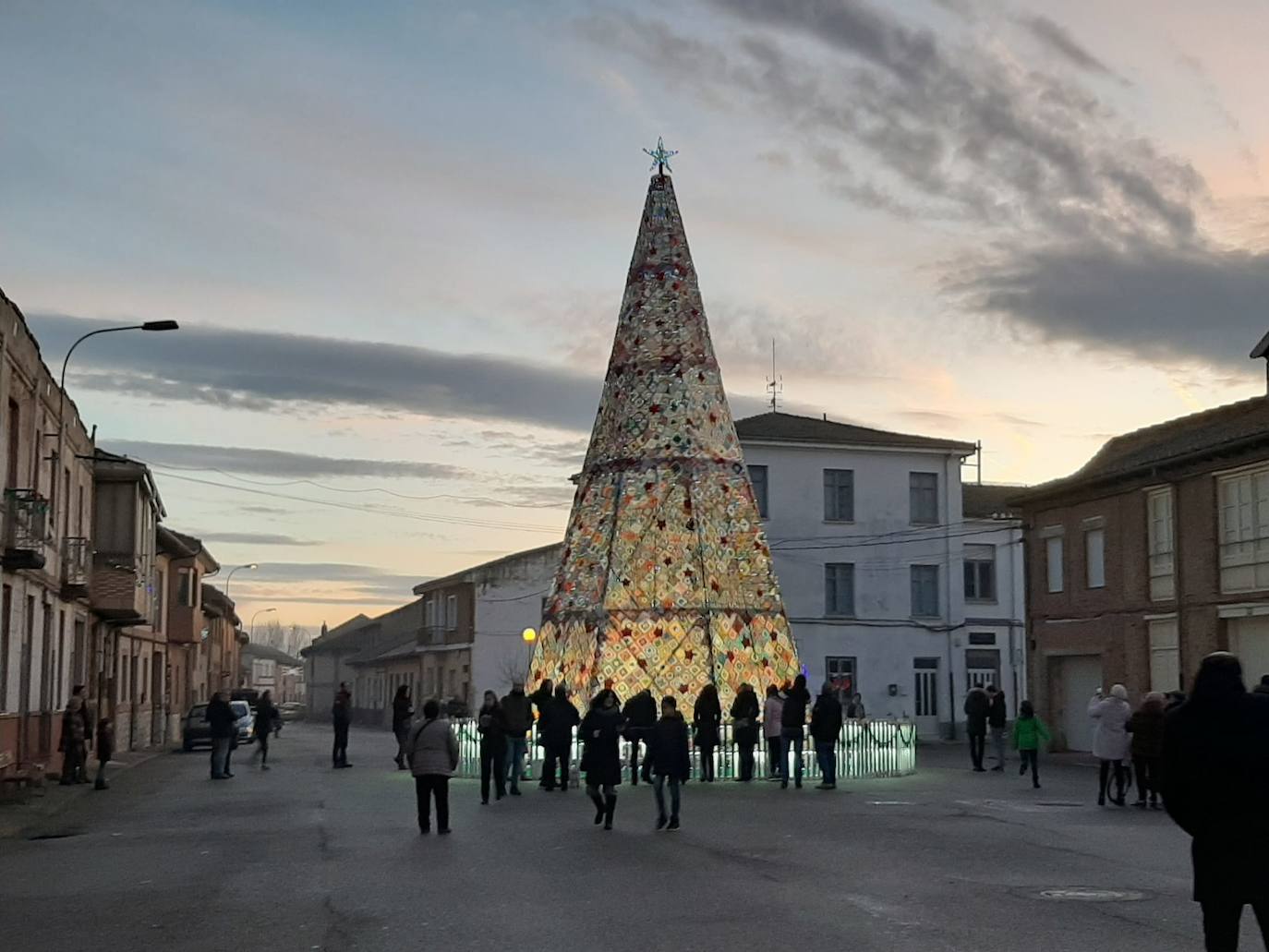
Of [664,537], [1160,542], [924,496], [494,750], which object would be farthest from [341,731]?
[924,496]

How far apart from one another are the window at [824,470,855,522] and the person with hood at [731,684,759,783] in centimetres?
2578

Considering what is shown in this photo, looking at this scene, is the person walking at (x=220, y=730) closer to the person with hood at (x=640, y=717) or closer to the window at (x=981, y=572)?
the person with hood at (x=640, y=717)

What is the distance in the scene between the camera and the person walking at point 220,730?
27500mm

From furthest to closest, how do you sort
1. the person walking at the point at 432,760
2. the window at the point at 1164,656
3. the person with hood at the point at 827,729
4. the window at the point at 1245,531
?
the window at the point at 1164,656 < the window at the point at 1245,531 < the person with hood at the point at 827,729 < the person walking at the point at 432,760

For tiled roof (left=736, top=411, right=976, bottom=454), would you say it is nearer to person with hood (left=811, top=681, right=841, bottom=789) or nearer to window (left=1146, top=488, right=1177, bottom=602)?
window (left=1146, top=488, right=1177, bottom=602)

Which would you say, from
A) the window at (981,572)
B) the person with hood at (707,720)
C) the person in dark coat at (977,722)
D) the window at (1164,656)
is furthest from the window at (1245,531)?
the window at (981,572)

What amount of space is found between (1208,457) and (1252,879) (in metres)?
24.4

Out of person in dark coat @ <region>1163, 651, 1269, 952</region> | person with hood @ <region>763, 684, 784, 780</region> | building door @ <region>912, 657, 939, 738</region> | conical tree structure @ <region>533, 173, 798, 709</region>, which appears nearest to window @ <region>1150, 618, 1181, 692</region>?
conical tree structure @ <region>533, 173, 798, 709</region>

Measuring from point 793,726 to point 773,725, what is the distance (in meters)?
1.29

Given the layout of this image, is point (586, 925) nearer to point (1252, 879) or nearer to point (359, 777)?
point (1252, 879)

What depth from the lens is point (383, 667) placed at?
8556 cm

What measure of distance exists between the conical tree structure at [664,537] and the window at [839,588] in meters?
22.9

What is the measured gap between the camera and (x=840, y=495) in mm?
51062

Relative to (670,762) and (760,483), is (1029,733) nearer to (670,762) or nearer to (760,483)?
(670,762)
